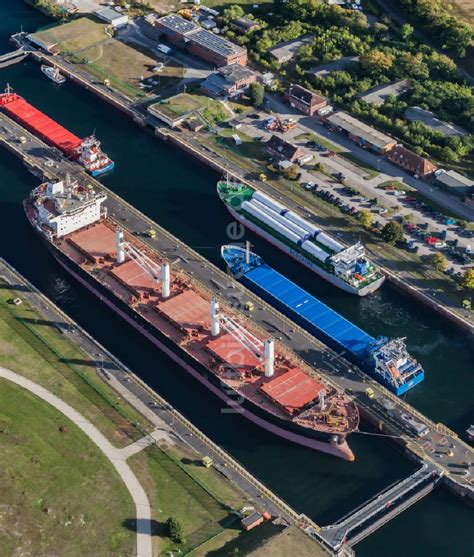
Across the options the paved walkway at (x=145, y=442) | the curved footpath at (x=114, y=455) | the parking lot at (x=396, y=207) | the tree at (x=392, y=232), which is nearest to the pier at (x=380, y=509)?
the curved footpath at (x=114, y=455)

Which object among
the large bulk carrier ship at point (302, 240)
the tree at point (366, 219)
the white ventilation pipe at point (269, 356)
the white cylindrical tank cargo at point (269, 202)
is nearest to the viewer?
the white ventilation pipe at point (269, 356)

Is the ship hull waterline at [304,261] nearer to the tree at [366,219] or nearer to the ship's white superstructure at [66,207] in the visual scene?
the tree at [366,219]

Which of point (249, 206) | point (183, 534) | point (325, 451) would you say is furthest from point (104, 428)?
point (249, 206)

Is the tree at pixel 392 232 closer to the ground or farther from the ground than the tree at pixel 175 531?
farther from the ground

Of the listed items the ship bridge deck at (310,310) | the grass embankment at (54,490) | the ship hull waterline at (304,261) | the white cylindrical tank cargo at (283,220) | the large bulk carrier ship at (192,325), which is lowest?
the grass embankment at (54,490)

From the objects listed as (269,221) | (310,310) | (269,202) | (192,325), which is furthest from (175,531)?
(269,202)

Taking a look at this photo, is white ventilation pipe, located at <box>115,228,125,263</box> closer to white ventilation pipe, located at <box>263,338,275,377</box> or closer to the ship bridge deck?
the ship bridge deck

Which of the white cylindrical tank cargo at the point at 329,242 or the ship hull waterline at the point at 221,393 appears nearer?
the ship hull waterline at the point at 221,393
